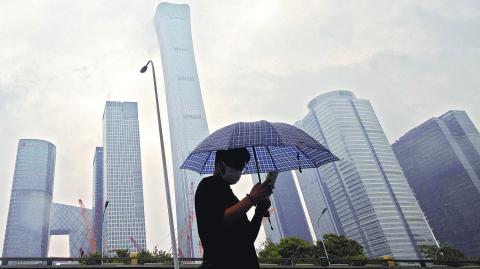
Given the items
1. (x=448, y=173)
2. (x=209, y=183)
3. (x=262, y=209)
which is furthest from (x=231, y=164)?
(x=448, y=173)

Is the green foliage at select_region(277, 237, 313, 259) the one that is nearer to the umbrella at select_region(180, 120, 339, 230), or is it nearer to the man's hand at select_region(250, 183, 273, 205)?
the umbrella at select_region(180, 120, 339, 230)

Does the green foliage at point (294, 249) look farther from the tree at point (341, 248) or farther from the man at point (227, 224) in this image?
the man at point (227, 224)

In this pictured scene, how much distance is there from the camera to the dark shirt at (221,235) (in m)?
3.27

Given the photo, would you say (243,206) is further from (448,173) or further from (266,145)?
(448,173)

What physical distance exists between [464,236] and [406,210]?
76.8 feet

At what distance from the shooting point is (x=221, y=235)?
3.29 m

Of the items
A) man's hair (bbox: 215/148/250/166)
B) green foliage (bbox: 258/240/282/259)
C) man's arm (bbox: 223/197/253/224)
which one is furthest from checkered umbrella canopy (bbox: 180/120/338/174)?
green foliage (bbox: 258/240/282/259)

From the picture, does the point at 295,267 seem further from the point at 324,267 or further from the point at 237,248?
the point at 237,248

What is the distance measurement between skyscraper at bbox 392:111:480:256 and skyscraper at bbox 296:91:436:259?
341 inches

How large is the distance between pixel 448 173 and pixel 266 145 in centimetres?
17520

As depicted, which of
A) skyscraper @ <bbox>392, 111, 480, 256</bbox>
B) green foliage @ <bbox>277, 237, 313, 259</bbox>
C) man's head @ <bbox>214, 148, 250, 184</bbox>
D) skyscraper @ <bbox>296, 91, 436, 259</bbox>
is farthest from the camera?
skyscraper @ <bbox>296, 91, 436, 259</bbox>

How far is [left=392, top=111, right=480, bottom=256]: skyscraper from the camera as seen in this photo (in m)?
139

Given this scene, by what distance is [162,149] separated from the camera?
61.4ft

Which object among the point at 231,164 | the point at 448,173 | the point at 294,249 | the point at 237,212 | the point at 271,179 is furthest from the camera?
the point at 448,173
